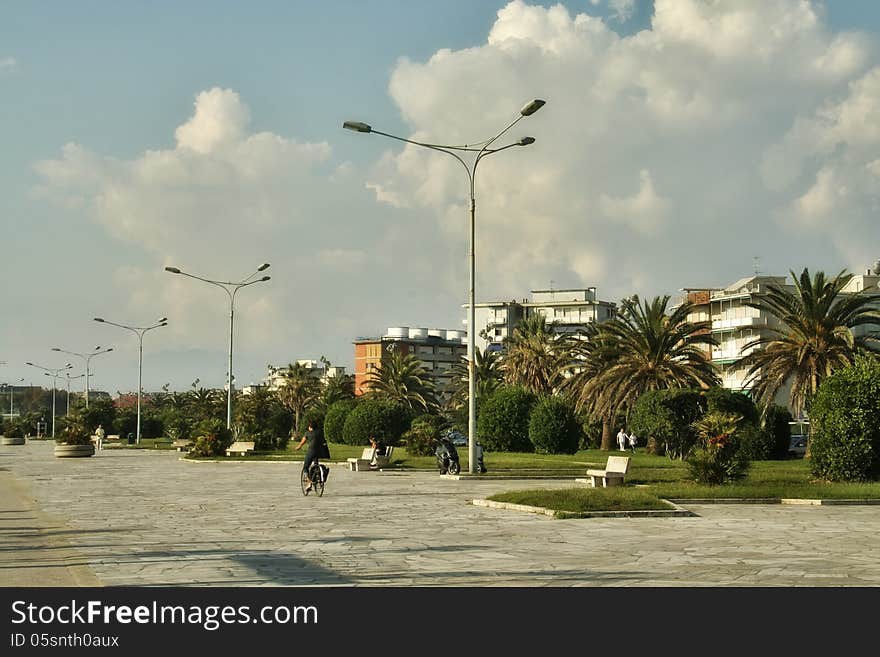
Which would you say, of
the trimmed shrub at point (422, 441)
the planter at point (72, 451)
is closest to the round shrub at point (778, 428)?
the trimmed shrub at point (422, 441)

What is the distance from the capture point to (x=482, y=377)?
91.9 m

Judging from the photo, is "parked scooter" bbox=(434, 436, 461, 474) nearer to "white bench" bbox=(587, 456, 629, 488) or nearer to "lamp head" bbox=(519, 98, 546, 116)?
"white bench" bbox=(587, 456, 629, 488)

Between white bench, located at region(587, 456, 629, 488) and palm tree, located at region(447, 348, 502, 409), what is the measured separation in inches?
1939

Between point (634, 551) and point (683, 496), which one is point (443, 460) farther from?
point (634, 551)

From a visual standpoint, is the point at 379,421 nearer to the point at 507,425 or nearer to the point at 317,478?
the point at 507,425

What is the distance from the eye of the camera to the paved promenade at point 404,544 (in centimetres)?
1141

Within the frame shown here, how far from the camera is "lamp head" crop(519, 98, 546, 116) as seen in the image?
2912 centimetres

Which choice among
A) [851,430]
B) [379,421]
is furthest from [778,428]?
[851,430]

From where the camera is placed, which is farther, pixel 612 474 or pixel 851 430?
pixel 851 430

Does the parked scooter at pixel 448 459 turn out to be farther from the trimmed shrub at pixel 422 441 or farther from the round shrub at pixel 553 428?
the round shrub at pixel 553 428

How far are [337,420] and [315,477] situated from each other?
45.0m
